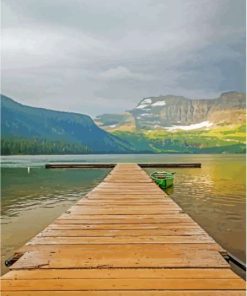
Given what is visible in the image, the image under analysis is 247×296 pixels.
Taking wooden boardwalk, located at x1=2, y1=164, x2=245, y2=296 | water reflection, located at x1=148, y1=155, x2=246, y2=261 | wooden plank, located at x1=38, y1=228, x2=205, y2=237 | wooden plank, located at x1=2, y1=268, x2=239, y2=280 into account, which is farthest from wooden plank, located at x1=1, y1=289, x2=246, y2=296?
water reflection, located at x1=148, y1=155, x2=246, y2=261

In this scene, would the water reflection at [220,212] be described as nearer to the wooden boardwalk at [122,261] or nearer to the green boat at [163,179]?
the green boat at [163,179]

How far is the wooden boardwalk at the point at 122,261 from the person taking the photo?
11.2ft

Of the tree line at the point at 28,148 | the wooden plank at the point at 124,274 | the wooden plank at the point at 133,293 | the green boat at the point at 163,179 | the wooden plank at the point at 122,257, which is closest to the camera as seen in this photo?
the wooden plank at the point at 133,293

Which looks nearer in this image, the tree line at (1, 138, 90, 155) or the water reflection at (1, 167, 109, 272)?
the water reflection at (1, 167, 109, 272)

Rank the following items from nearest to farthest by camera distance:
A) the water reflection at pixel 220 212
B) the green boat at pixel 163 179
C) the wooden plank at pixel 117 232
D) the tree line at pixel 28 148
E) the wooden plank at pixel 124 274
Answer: the wooden plank at pixel 124 274 → the wooden plank at pixel 117 232 → the water reflection at pixel 220 212 → the green boat at pixel 163 179 → the tree line at pixel 28 148

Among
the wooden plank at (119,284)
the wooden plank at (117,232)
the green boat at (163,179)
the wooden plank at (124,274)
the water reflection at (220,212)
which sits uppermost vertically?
the wooden plank at (119,284)

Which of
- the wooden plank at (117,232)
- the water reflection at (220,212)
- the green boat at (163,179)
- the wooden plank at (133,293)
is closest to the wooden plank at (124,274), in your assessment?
the wooden plank at (133,293)

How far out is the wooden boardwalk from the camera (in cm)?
342

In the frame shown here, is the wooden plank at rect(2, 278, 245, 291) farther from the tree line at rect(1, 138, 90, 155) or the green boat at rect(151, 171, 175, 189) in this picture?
the tree line at rect(1, 138, 90, 155)

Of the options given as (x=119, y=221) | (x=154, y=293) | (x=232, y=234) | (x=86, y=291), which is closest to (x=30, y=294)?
(x=86, y=291)

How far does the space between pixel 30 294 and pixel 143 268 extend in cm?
134

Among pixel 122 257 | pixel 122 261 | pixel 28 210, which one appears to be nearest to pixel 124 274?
pixel 122 261

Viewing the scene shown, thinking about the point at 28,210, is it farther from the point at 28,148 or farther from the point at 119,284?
the point at 28,148

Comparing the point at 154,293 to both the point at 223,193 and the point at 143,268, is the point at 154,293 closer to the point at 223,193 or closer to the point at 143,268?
the point at 143,268
